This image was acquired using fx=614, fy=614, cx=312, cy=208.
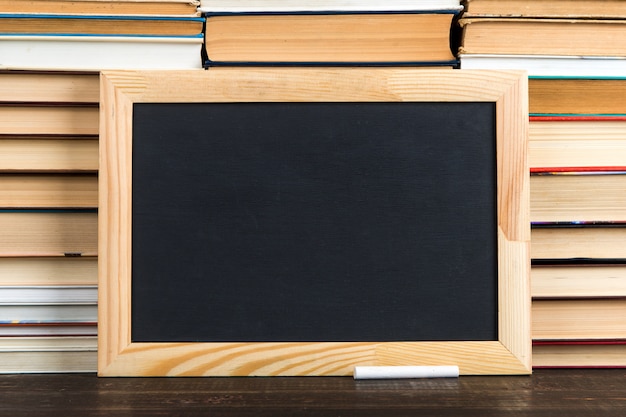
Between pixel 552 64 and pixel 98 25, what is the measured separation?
0.69 metres

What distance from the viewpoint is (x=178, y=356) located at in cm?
86

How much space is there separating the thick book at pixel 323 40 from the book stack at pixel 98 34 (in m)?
0.04

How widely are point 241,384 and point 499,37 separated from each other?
0.63 meters

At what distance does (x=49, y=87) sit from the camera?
0.94 meters

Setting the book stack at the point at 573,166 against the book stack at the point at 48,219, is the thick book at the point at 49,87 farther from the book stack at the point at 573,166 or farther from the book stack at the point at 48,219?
the book stack at the point at 573,166

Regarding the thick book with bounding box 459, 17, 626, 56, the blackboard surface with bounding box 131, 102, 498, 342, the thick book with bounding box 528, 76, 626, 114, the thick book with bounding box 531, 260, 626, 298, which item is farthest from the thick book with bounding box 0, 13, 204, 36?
the thick book with bounding box 531, 260, 626, 298

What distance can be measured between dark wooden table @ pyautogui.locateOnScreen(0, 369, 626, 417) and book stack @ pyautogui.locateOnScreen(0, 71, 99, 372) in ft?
0.20

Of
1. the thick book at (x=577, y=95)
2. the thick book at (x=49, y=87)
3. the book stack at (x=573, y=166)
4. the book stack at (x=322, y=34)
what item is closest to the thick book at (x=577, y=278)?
the book stack at (x=573, y=166)

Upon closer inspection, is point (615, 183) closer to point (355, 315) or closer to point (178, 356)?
point (355, 315)

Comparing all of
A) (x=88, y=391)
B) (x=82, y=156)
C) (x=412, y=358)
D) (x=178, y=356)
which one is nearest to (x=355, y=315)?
(x=412, y=358)

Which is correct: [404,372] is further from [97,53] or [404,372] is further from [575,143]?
[97,53]

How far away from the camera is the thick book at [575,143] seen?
3.11 ft

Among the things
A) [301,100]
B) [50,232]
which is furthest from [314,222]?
[50,232]

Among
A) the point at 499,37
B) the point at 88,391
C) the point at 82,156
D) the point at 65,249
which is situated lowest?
the point at 88,391
